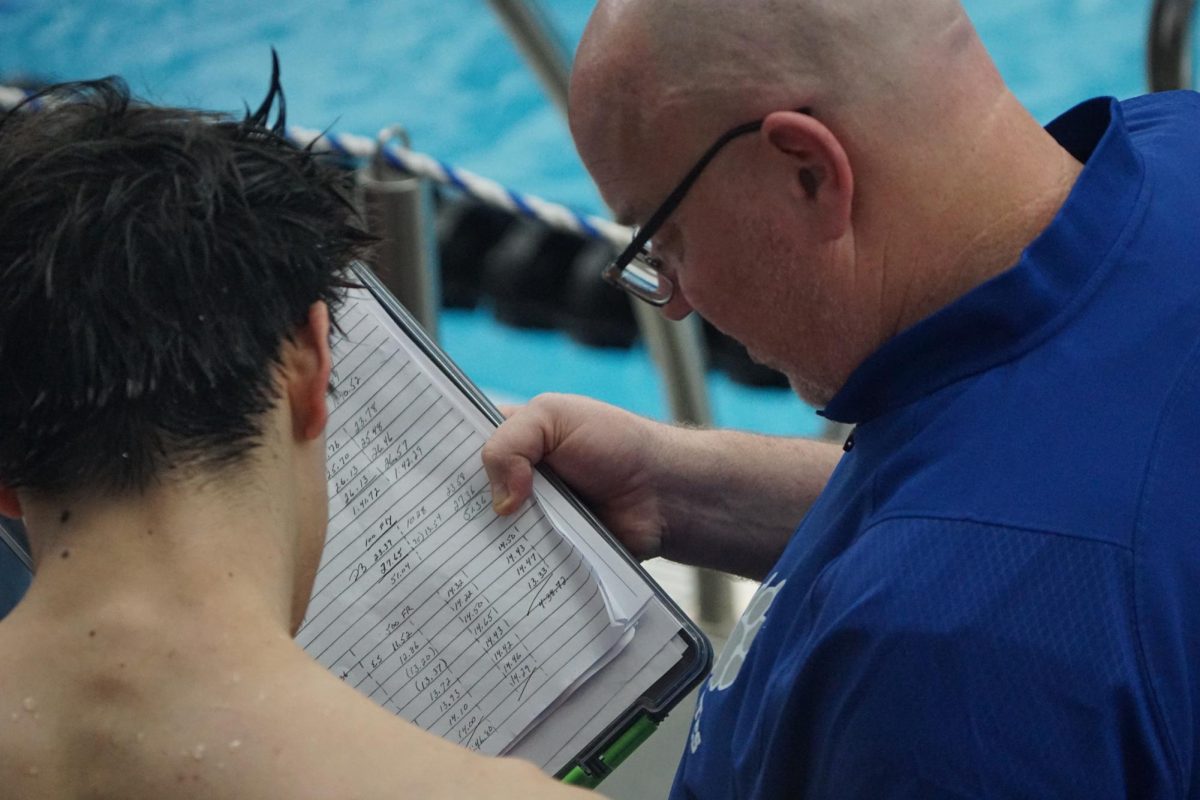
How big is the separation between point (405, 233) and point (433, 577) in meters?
1.06

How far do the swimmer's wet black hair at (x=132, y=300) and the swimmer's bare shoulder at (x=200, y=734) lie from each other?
11 centimetres

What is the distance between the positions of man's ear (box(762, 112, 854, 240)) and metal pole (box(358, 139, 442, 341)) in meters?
1.10

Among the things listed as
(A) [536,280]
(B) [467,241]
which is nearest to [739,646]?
(A) [536,280]

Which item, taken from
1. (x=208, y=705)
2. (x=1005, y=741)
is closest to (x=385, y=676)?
(x=208, y=705)

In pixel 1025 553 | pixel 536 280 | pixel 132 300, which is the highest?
pixel 132 300

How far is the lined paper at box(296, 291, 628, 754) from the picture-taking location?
3.98 ft

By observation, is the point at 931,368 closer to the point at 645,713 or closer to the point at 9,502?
the point at 645,713

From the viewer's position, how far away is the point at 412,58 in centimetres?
760

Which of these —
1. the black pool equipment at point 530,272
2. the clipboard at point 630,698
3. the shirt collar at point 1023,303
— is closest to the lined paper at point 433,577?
the clipboard at point 630,698

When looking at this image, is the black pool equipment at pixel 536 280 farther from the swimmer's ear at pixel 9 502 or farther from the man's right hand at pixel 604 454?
the swimmer's ear at pixel 9 502

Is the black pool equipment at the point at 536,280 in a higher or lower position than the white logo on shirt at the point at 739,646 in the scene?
lower

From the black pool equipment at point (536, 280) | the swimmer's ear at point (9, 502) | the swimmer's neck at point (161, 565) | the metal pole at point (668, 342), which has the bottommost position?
the black pool equipment at point (536, 280)

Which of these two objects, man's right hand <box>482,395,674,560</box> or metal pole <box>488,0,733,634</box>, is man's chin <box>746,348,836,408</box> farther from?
metal pole <box>488,0,733,634</box>

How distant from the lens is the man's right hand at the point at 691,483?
1.46 meters
